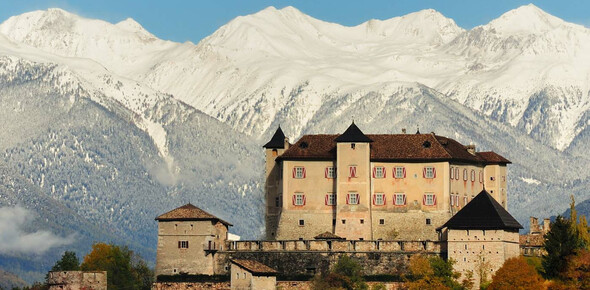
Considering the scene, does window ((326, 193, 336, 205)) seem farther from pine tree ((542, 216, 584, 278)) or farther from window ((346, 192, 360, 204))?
pine tree ((542, 216, 584, 278))

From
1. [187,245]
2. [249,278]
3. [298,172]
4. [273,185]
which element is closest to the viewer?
[249,278]

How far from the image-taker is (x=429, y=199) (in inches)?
6437

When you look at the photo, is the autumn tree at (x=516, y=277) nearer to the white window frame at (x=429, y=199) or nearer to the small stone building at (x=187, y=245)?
the white window frame at (x=429, y=199)

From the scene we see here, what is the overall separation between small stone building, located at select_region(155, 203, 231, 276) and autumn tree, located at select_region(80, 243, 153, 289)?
45.9 feet

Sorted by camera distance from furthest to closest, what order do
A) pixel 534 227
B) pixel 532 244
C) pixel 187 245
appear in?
pixel 534 227, pixel 532 244, pixel 187 245

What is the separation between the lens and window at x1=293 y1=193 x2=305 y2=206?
165625mm

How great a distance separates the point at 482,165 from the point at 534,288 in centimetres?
3466

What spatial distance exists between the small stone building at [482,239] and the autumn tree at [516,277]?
3.96 metres

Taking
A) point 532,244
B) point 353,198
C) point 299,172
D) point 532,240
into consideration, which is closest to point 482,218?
point 532,244

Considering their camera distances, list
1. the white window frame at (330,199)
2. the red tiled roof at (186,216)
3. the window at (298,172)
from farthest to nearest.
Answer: the window at (298,172)
the white window frame at (330,199)
the red tiled roof at (186,216)

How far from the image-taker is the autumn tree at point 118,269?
561ft

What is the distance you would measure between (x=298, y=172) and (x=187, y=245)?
1710 centimetres

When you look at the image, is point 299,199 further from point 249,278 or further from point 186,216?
point 249,278

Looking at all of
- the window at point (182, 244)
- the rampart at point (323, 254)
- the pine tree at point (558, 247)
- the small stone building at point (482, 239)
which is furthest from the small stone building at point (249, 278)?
the pine tree at point (558, 247)
